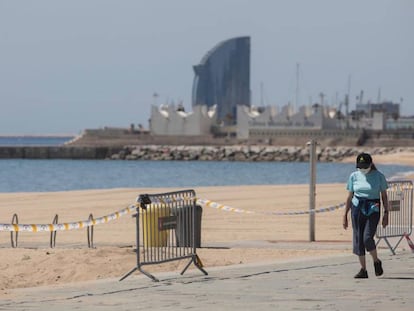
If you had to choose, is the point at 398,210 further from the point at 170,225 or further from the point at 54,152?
the point at 54,152

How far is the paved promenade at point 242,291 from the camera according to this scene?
984cm

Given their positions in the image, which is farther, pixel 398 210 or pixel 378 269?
pixel 398 210

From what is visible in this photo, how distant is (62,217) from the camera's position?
2620cm

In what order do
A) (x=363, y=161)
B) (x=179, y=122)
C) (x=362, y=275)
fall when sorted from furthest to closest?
1. (x=179, y=122)
2. (x=363, y=161)
3. (x=362, y=275)

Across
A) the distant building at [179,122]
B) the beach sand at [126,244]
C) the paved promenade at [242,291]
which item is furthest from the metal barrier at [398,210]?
the distant building at [179,122]

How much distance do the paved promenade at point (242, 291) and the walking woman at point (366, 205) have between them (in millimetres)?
327

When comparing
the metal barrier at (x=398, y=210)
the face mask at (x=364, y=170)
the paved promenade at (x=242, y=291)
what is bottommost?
the paved promenade at (x=242, y=291)

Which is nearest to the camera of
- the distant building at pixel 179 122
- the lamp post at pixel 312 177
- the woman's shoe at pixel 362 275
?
the woman's shoe at pixel 362 275

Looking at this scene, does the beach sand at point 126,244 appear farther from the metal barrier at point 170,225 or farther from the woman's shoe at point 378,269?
the woman's shoe at point 378,269

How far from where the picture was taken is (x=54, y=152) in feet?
516

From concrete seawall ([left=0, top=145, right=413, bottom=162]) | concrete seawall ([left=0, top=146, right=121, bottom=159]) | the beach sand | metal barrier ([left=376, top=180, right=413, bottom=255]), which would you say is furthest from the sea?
concrete seawall ([left=0, top=146, right=121, bottom=159])

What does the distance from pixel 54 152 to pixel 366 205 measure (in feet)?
483

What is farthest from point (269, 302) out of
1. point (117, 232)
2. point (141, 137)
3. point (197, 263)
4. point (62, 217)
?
point (141, 137)

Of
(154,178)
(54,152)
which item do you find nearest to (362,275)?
(154,178)
